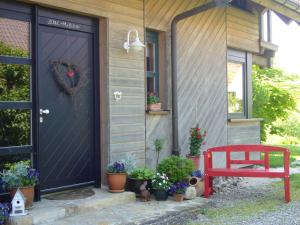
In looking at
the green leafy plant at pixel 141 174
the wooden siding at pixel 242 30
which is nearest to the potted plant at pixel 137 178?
the green leafy plant at pixel 141 174

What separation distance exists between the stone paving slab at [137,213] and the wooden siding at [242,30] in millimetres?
4558

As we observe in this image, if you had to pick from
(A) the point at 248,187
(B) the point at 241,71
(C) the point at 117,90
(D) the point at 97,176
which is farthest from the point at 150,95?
(B) the point at 241,71

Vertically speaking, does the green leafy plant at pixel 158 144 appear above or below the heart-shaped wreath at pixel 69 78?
below

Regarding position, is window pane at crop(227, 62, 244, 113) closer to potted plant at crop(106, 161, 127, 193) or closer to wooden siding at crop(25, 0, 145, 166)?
Result: wooden siding at crop(25, 0, 145, 166)

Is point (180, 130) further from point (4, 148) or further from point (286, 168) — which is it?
point (4, 148)

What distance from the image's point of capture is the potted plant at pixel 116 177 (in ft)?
19.7

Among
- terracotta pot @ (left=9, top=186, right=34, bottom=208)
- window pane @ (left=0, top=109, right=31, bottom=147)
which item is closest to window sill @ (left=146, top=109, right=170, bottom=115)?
window pane @ (left=0, top=109, right=31, bottom=147)

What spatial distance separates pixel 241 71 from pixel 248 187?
3407mm

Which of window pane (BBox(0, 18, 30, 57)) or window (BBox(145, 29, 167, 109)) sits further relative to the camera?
window (BBox(145, 29, 167, 109))

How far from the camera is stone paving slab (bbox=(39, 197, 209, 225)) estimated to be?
5082 mm

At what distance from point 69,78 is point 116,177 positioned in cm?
146

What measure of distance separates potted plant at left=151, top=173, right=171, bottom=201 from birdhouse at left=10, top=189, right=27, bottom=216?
76.3 inches

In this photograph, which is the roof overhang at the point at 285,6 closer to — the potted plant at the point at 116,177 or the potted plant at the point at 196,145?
the potted plant at the point at 196,145

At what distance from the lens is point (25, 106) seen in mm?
5562
